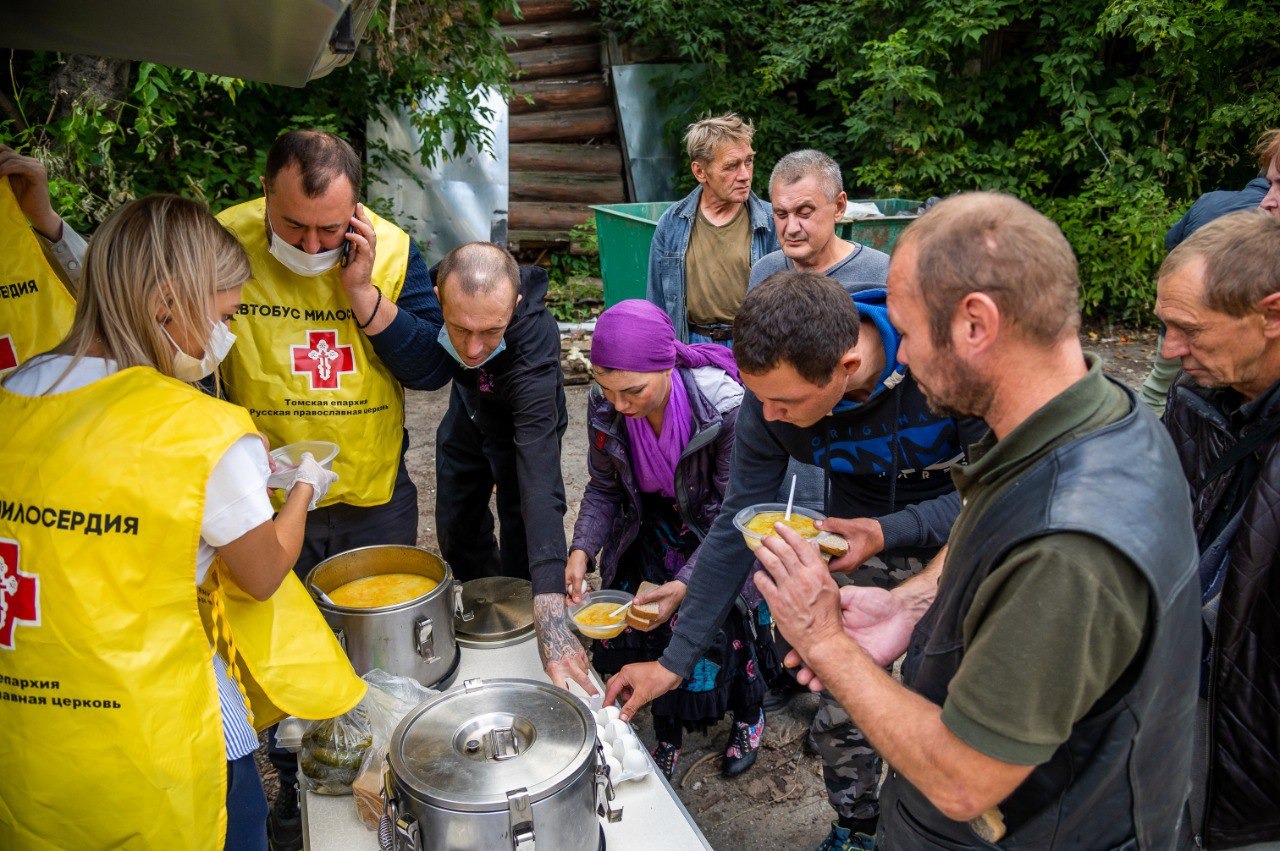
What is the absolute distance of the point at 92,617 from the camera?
1692 millimetres

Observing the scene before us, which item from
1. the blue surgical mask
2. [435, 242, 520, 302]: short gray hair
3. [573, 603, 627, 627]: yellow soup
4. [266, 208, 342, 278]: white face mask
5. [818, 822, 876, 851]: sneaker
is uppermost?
[266, 208, 342, 278]: white face mask

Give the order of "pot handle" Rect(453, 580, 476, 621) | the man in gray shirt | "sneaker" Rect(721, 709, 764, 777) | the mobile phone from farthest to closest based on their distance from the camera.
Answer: the man in gray shirt, "sneaker" Rect(721, 709, 764, 777), the mobile phone, "pot handle" Rect(453, 580, 476, 621)

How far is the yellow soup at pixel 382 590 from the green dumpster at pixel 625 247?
4.16 metres

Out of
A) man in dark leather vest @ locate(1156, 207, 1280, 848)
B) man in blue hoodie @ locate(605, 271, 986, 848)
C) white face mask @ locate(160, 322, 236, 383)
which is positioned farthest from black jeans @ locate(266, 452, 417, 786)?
man in dark leather vest @ locate(1156, 207, 1280, 848)

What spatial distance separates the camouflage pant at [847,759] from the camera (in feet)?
9.02

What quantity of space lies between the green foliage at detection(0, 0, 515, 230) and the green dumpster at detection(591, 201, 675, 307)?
1377 millimetres

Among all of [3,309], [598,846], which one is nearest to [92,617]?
[598,846]

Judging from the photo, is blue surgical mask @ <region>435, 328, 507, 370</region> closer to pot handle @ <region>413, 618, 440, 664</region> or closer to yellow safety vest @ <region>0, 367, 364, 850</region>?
pot handle @ <region>413, 618, 440, 664</region>

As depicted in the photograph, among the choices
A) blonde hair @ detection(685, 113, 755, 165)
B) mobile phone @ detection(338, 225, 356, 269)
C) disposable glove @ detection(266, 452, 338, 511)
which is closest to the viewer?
disposable glove @ detection(266, 452, 338, 511)

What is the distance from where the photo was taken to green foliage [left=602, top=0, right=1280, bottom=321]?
8.27 meters

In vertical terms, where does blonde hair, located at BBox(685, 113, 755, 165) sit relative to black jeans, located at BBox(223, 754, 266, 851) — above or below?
above

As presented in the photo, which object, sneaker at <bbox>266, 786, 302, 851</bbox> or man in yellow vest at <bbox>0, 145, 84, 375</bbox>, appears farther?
sneaker at <bbox>266, 786, 302, 851</bbox>

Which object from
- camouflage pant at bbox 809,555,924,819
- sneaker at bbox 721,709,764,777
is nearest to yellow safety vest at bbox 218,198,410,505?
camouflage pant at bbox 809,555,924,819

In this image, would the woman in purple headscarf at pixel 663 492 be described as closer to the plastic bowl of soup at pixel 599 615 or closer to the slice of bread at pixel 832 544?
the plastic bowl of soup at pixel 599 615
